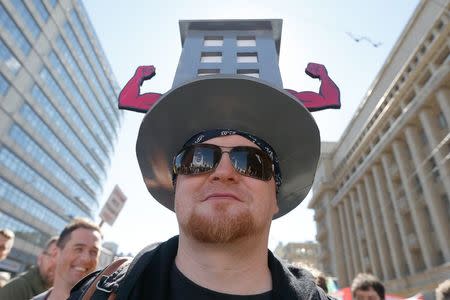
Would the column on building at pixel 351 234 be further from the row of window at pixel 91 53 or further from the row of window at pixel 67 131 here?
the row of window at pixel 91 53

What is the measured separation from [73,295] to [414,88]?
2974 centimetres

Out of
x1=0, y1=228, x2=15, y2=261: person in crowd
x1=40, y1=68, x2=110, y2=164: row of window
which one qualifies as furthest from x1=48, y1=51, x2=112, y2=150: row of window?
x1=0, y1=228, x2=15, y2=261: person in crowd

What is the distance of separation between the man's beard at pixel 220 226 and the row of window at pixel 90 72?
45.3 meters

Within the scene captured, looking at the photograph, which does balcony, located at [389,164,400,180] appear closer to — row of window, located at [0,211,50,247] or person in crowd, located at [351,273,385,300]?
person in crowd, located at [351,273,385,300]

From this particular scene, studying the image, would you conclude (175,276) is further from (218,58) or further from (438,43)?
(438,43)

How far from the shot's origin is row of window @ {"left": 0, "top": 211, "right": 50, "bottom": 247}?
105 ft

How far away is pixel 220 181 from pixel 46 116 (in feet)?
138

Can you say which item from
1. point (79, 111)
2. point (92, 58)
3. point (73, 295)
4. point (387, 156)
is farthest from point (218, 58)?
point (92, 58)

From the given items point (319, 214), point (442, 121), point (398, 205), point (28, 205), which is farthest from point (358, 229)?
point (28, 205)

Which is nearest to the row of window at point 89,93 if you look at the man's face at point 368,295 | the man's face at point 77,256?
the man's face at point 77,256

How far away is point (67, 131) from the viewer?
4341cm

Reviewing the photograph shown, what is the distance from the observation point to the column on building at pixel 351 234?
118 feet

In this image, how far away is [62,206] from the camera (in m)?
44.8

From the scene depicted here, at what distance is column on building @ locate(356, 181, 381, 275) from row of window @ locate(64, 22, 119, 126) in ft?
132
